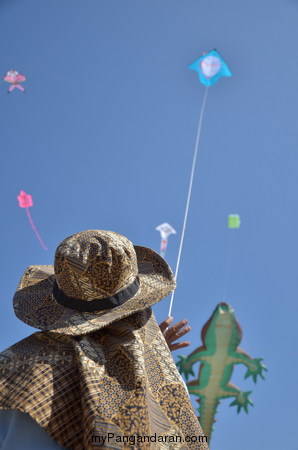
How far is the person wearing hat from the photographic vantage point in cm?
112

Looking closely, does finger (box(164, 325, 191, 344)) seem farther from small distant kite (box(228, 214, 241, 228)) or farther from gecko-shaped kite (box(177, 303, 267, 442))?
small distant kite (box(228, 214, 241, 228))

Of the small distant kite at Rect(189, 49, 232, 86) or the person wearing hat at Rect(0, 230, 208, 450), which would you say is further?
the small distant kite at Rect(189, 49, 232, 86)

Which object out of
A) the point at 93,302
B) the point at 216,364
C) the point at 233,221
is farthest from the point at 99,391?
the point at 233,221

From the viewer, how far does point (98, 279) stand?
1.36 m

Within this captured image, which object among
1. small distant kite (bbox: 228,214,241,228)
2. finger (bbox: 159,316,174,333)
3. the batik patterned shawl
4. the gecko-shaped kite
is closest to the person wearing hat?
the batik patterned shawl

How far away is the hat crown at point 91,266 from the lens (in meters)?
1.34

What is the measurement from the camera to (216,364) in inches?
146

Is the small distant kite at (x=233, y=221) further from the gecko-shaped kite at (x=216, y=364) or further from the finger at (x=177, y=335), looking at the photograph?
the finger at (x=177, y=335)

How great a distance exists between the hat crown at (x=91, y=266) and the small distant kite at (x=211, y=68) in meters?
5.02

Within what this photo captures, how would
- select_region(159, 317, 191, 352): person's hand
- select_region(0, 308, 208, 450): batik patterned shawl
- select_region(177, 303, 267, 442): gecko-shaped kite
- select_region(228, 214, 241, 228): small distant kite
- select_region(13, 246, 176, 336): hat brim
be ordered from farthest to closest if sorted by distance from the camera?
1. select_region(228, 214, 241, 228): small distant kite
2. select_region(177, 303, 267, 442): gecko-shaped kite
3. select_region(159, 317, 191, 352): person's hand
4. select_region(13, 246, 176, 336): hat brim
5. select_region(0, 308, 208, 450): batik patterned shawl

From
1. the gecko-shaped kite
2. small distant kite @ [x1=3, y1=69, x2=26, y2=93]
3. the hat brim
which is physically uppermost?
small distant kite @ [x1=3, y1=69, x2=26, y2=93]

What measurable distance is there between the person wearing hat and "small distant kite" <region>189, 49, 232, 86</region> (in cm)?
500

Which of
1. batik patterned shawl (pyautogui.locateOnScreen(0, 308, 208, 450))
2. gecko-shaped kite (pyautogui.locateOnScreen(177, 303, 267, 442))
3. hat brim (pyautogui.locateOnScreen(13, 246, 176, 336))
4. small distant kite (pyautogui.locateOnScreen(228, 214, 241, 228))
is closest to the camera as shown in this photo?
batik patterned shawl (pyautogui.locateOnScreen(0, 308, 208, 450))

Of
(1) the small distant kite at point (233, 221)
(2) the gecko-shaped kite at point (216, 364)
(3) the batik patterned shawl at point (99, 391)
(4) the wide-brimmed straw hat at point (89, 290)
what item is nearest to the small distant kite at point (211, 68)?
(1) the small distant kite at point (233, 221)
